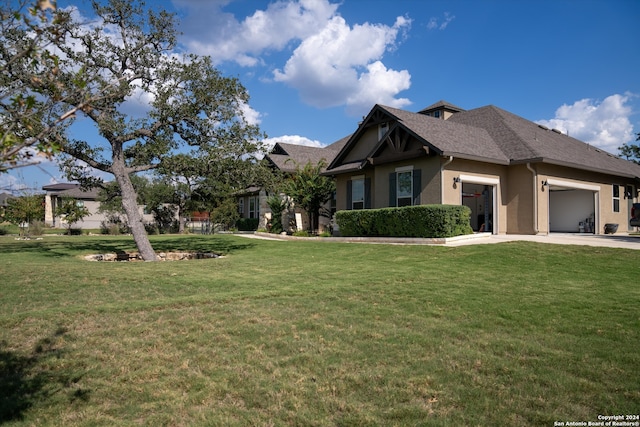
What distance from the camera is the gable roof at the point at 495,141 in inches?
700

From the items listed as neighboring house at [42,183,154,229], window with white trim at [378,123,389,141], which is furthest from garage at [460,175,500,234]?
neighboring house at [42,183,154,229]

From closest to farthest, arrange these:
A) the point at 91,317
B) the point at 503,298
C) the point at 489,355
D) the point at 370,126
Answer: the point at 489,355 → the point at 91,317 → the point at 503,298 → the point at 370,126

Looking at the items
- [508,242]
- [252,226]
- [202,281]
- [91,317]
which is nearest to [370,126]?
[508,242]

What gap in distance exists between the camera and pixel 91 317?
19.6 feet

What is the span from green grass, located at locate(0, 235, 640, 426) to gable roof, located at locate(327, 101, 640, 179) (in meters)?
9.65

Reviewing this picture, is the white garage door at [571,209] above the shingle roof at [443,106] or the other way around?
the other way around

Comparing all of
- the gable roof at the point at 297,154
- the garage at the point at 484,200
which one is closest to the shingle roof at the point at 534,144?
the garage at the point at 484,200

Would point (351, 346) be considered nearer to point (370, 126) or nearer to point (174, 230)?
point (370, 126)

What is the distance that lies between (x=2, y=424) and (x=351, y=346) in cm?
312

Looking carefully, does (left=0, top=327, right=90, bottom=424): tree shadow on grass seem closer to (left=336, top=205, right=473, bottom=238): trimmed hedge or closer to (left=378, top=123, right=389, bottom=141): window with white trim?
(left=336, top=205, right=473, bottom=238): trimmed hedge

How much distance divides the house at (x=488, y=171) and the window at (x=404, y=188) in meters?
0.04

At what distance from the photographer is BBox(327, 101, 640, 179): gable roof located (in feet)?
58.3

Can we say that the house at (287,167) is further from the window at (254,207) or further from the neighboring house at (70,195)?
the neighboring house at (70,195)

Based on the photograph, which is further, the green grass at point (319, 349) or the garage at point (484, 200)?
the garage at point (484, 200)
